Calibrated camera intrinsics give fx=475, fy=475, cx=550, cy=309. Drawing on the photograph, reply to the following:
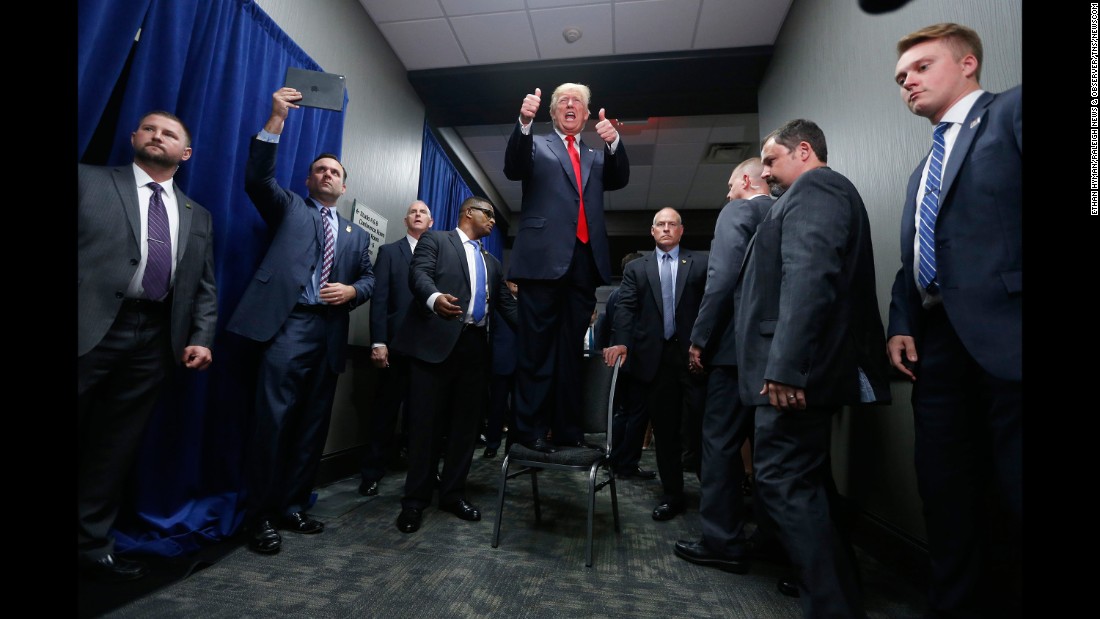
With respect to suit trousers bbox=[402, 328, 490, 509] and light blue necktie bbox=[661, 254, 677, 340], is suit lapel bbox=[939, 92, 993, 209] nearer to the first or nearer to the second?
light blue necktie bbox=[661, 254, 677, 340]

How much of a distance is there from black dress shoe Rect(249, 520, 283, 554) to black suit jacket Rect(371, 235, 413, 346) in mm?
1113

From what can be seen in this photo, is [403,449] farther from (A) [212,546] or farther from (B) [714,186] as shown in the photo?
(B) [714,186]

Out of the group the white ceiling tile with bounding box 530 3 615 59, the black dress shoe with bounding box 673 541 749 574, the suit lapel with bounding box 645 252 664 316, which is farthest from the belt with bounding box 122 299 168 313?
the white ceiling tile with bounding box 530 3 615 59

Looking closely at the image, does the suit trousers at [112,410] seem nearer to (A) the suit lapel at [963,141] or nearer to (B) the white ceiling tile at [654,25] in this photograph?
(A) the suit lapel at [963,141]

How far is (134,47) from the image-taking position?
1791mm

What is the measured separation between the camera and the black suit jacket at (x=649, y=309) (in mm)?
2557

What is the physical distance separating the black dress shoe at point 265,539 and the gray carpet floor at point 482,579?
1.3 inches

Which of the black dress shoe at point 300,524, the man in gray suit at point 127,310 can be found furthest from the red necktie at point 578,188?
the black dress shoe at point 300,524

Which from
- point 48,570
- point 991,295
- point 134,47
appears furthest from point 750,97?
point 48,570

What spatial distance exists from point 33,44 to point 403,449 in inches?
145

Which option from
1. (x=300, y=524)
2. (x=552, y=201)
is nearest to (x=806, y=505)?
(x=552, y=201)

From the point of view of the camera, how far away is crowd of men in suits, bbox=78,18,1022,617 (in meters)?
1.18

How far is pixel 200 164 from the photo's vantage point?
202 cm

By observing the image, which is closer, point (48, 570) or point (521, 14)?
point (48, 570)
